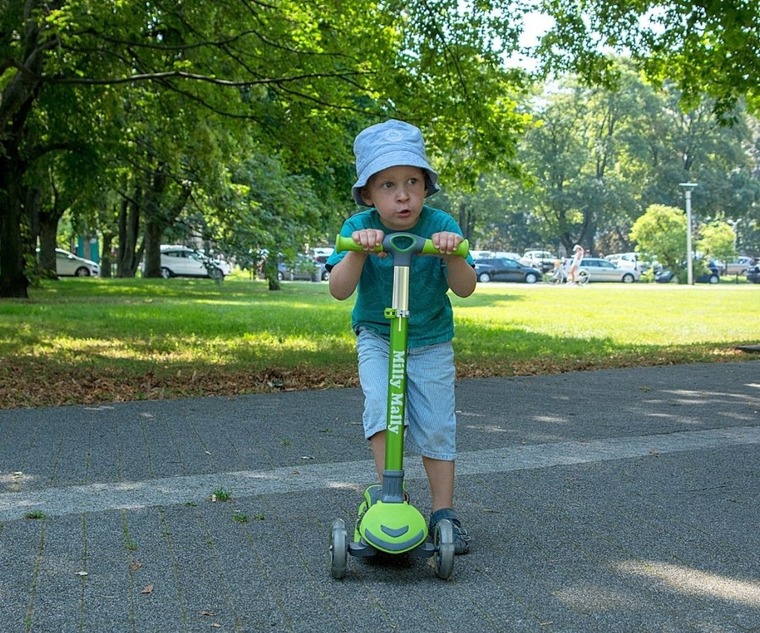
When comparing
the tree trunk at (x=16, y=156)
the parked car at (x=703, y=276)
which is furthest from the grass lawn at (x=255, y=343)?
the parked car at (x=703, y=276)

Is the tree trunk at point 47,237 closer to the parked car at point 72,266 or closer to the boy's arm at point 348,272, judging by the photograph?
the parked car at point 72,266

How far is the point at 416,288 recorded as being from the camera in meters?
4.29

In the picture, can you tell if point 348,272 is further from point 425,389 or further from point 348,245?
point 425,389

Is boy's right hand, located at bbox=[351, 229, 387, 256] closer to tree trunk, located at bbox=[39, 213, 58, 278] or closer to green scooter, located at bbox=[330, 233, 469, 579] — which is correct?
green scooter, located at bbox=[330, 233, 469, 579]

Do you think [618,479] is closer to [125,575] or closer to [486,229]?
[125,575]

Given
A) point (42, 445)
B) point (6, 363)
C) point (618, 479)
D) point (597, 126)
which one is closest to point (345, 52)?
point (6, 363)

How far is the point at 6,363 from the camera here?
1109 centimetres

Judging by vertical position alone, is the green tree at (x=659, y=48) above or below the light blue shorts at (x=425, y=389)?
above

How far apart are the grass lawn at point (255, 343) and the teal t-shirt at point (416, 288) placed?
514cm

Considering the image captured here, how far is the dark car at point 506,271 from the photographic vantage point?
5562 cm

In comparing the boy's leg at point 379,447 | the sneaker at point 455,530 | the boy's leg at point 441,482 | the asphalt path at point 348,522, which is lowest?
the asphalt path at point 348,522

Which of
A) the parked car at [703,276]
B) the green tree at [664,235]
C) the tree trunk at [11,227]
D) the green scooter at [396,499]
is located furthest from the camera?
the parked car at [703,276]

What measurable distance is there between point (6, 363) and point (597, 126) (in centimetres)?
6837

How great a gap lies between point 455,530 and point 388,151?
58.4 inches
